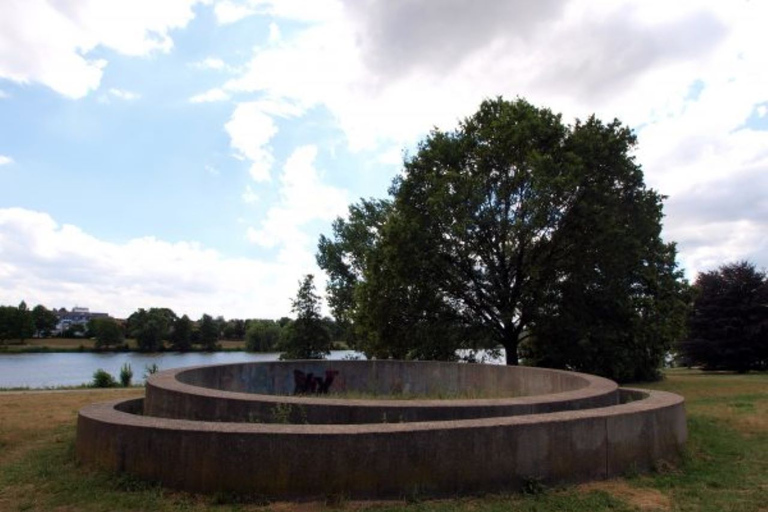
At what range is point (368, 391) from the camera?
55.5 ft

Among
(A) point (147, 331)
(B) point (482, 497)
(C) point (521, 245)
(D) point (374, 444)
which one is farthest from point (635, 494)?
(A) point (147, 331)

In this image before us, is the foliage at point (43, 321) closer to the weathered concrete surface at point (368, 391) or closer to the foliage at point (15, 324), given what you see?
the foliage at point (15, 324)

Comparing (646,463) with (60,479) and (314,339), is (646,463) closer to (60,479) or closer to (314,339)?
(60,479)

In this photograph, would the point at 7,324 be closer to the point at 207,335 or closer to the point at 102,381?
the point at 207,335

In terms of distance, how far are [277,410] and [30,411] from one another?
8193mm

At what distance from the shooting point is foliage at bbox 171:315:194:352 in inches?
2889

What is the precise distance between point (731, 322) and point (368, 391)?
982 inches

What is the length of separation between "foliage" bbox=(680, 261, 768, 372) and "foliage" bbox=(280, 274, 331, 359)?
2669 cm

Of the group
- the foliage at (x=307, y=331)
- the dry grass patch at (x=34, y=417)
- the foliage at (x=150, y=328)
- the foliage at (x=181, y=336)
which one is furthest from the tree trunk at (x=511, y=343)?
the foliage at (x=181, y=336)

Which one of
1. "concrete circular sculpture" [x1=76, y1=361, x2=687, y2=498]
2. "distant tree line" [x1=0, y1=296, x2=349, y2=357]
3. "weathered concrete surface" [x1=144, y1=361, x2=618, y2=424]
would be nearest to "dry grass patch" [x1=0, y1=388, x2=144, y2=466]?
"weathered concrete surface" [x1=144, y1=361, x2=618, y2=424]

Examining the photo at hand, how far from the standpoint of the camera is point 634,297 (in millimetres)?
24469

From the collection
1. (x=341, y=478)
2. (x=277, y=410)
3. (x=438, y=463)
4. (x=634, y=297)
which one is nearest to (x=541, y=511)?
(x=438, y=463)

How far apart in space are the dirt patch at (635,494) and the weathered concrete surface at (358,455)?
0.17 metres

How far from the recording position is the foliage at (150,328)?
69438mm
